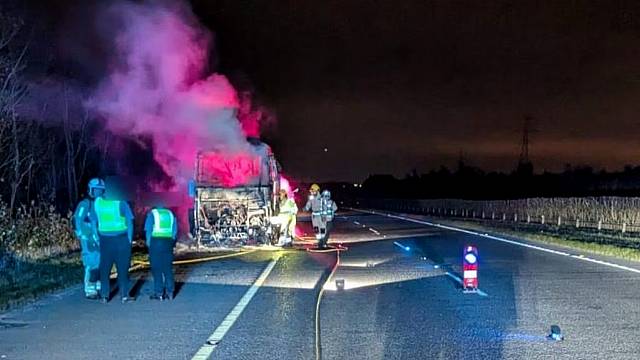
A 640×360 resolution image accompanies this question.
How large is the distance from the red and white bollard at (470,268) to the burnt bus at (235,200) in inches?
531

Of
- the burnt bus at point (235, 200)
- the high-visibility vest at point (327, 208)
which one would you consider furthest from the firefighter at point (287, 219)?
the high-visibility vest at point (327, 208)

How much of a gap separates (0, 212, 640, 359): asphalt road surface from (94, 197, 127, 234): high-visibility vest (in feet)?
3.97

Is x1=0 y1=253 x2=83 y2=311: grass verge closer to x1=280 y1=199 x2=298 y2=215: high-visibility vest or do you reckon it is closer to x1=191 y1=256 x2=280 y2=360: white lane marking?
x1=191 y1=256 x2=280 y2=360: white lane marking

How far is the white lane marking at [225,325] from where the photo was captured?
9.23 m

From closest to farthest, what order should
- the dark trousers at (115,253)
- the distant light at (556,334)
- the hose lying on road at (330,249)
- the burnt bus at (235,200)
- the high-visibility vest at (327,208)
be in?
the distant light at (556,334), the dark trousers at (115,253), the hose lying on road at (330,249), the high-visibility vest at (327,208), the burnt bus at (235,200)

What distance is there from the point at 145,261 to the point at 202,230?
515 cm

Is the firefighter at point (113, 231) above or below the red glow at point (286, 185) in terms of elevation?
below

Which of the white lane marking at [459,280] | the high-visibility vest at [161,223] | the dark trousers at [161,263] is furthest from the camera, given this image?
the white lane marking at [459,280]

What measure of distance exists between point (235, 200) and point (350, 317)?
16.2 metres

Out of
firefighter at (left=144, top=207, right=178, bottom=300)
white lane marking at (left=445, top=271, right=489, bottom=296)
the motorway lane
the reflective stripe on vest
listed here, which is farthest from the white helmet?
the reflective stripe on vest

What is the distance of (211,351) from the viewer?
9.29 m

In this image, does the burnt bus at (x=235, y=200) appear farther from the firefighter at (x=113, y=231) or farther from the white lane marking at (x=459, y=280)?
the firefighter at (x=113, y=231)

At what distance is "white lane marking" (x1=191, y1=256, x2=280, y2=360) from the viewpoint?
923cm

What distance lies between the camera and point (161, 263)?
13.8m
